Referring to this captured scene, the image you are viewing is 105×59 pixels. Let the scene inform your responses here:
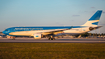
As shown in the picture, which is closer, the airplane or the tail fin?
the airplane

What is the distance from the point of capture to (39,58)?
10.2m

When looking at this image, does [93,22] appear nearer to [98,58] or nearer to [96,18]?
[96,18]

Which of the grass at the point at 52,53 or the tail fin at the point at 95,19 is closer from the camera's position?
the grass at the point at 52,53

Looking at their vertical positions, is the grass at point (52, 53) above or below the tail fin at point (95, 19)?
below

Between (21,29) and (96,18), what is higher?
(96,18)

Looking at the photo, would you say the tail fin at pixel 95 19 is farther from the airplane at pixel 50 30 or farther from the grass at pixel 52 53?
the grass at pixel 52 53

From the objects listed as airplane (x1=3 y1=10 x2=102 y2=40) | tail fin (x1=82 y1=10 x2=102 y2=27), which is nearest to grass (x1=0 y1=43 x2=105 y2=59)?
airplane (x1=3 y1=10 x2=102 y2=40)

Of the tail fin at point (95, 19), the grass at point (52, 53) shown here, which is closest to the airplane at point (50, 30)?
the tail fin at point (95, 19)

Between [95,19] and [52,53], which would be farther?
[95,19]

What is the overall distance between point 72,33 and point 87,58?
3061cm

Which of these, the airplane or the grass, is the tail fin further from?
the grass

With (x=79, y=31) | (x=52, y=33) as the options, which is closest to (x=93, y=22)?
(x=79, y=31)

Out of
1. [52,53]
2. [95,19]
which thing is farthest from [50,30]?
[52,53]

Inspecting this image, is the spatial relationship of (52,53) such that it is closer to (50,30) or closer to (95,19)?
(50,30)
